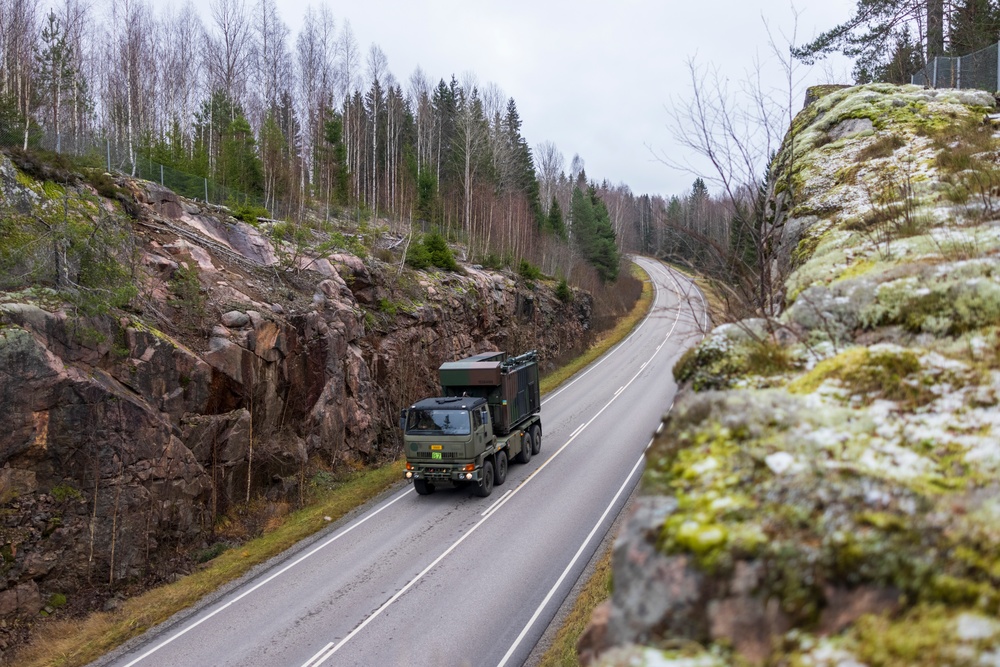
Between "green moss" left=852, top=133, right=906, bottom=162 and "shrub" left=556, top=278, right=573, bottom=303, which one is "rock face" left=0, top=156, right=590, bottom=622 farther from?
"shrub" left=556, top=278, right=573, bottom=303

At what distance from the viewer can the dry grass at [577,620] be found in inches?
343

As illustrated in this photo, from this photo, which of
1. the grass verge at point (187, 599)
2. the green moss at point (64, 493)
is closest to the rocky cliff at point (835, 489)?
the grass verge at point (187, 599)

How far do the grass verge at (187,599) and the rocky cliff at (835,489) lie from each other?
20.0 ft

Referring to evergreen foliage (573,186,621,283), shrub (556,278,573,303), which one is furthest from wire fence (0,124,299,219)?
evergreen foliage (573,186,621,283)

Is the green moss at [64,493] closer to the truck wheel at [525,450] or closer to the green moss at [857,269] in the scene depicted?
the truck wheel at [525,450]

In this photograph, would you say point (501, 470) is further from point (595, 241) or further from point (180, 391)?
point (595, 241)

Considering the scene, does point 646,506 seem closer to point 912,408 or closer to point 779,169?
point 912,408

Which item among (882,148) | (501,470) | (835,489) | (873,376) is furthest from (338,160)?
(835,489)

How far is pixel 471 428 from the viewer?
1550 cm

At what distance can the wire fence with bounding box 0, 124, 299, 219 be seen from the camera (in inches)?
704

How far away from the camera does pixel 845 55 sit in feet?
59.6

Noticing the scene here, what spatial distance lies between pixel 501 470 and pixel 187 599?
8.38m

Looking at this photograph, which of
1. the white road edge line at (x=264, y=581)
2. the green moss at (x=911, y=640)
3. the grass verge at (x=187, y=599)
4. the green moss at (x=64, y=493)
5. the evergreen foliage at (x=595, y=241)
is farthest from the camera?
the evergreen foliage at (x=595, y=241)

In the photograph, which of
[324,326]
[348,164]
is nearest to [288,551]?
[324,326]
